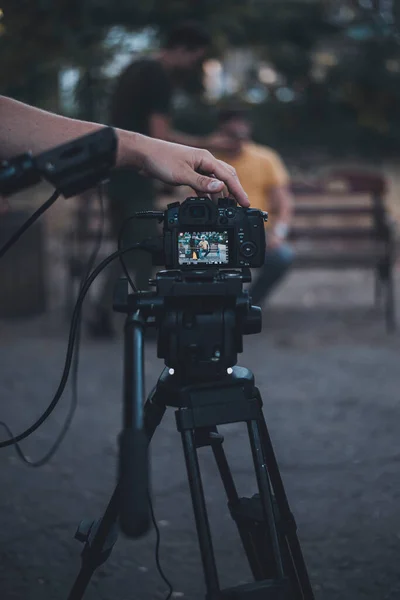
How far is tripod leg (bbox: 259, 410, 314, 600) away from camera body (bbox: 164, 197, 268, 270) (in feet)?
1.22

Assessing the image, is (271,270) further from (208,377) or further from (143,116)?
(208,377)

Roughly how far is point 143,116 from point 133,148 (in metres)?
4.58

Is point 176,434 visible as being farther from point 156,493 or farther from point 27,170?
point 27,170

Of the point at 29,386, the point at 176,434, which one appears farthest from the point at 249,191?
the point at 176,434

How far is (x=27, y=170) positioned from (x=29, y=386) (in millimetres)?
4019

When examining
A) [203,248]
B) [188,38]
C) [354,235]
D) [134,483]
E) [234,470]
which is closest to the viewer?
[134,483]

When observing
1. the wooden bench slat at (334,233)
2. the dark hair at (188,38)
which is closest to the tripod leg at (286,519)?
the dark hair at (188,38)

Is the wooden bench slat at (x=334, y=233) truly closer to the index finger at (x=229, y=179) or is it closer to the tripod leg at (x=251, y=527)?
the tripod leg at (x=251, y=527)

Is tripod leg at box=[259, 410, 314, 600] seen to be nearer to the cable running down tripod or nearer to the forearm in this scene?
the cable running down tripod

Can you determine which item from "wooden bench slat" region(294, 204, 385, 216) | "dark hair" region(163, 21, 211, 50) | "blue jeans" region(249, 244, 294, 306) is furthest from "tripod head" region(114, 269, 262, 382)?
"wooden bench slat" region(294, 204, 385, 216)

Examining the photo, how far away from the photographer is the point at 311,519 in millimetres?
3391

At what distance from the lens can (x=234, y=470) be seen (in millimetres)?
3920

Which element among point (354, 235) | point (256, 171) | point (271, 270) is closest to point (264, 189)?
point (256, 171)

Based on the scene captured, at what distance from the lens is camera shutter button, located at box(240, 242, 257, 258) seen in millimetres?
1975
